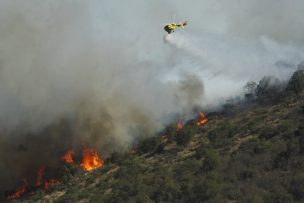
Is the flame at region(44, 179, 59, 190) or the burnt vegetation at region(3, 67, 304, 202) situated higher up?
the flame at region(44, 179, 59, 190)

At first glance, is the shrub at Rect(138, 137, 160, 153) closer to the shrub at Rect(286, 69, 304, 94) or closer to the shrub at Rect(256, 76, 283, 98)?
the shrub at Rect(256, 76, 283, 98)

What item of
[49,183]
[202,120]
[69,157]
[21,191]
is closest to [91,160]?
[69,157]

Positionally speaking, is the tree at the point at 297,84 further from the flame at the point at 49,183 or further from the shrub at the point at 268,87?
the flame at the point at 49,183

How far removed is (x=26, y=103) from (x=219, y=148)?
21.8 meters

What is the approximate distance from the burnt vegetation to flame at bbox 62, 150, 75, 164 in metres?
1.86

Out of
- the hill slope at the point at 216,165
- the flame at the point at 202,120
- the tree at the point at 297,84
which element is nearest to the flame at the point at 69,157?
the hill slope at the point at 216,165

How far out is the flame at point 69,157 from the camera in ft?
201

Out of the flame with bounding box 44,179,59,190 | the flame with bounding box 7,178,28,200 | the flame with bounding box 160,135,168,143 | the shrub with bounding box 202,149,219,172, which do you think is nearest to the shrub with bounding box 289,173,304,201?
the shrub with bounding box 202,149,219,172

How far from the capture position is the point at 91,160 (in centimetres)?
6369

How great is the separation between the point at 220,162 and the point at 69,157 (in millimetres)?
21881

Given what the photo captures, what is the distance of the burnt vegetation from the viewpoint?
130 feet

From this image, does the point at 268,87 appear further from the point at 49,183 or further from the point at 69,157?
the point at 49,183

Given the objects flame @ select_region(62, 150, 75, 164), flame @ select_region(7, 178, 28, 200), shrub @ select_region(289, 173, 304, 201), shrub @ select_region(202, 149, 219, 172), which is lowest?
shrub @ select_region(289, 173, 304, 201)

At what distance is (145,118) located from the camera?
2704 inches
